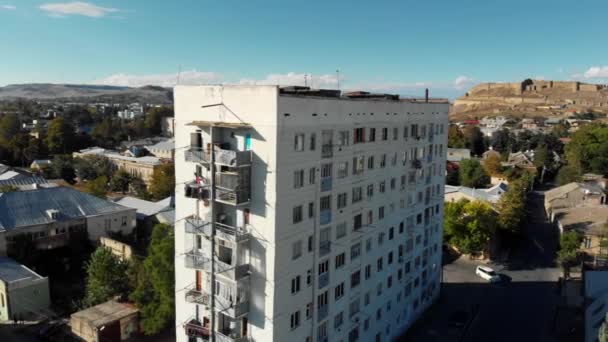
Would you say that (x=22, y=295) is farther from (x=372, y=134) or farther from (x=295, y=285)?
(x=372, y=134)

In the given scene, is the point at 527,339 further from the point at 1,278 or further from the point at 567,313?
the point at 1,278

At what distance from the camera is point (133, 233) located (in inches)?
1388

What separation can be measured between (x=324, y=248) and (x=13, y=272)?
19.3 meters

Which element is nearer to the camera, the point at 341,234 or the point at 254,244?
the point at 254,244

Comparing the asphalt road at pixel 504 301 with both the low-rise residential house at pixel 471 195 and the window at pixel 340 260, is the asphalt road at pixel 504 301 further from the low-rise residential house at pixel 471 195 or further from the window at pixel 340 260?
the window at pixel 340 260

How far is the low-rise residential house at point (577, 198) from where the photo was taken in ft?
148

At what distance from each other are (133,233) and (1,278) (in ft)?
36.9

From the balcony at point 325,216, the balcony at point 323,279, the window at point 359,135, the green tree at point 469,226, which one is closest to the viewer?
the balcony at point 325,216

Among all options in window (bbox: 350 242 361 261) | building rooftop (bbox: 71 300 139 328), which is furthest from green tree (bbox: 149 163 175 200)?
window (bbox: 350 242 361 261)

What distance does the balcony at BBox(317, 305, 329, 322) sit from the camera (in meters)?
16.7

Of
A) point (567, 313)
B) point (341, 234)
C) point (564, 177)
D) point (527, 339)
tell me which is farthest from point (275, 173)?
point (564, 177)

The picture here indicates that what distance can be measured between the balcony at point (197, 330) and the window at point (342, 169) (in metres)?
7.03

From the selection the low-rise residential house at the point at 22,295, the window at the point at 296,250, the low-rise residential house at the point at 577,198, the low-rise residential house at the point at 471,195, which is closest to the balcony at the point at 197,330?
the window at the point at 296,250

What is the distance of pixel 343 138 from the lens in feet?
55.5
